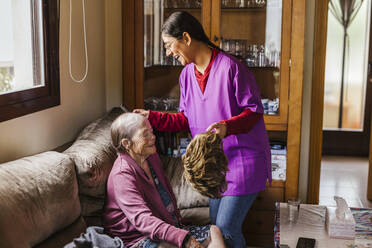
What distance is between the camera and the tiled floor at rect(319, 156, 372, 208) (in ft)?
13.7

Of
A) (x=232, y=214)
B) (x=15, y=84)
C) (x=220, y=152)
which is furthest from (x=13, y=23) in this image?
(x=232, y=214)

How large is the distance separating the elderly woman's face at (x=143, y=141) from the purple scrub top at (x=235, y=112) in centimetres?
26

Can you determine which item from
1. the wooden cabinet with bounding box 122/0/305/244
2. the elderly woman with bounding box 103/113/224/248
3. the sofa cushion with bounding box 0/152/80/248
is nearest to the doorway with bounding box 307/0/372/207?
the wooden cabinet with bounding box 122/0/305/244

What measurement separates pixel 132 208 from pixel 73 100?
108cm

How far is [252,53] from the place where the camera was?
312 cm

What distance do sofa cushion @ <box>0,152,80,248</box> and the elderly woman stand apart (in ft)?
0.55

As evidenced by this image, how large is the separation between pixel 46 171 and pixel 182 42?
2.51 ft

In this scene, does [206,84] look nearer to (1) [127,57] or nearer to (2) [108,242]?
(2) [108,242]

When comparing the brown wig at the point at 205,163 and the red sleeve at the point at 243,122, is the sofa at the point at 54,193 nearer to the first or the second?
the brown wig at the point at 205,163

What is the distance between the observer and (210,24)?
3.03 metres

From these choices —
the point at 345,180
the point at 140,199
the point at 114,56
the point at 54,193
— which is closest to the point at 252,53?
the point at 114,56

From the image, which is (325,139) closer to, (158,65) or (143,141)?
(158,65)

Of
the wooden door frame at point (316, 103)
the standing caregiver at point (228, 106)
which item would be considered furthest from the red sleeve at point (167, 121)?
the wooden door frame at point (316, 103)

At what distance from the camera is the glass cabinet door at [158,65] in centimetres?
312
